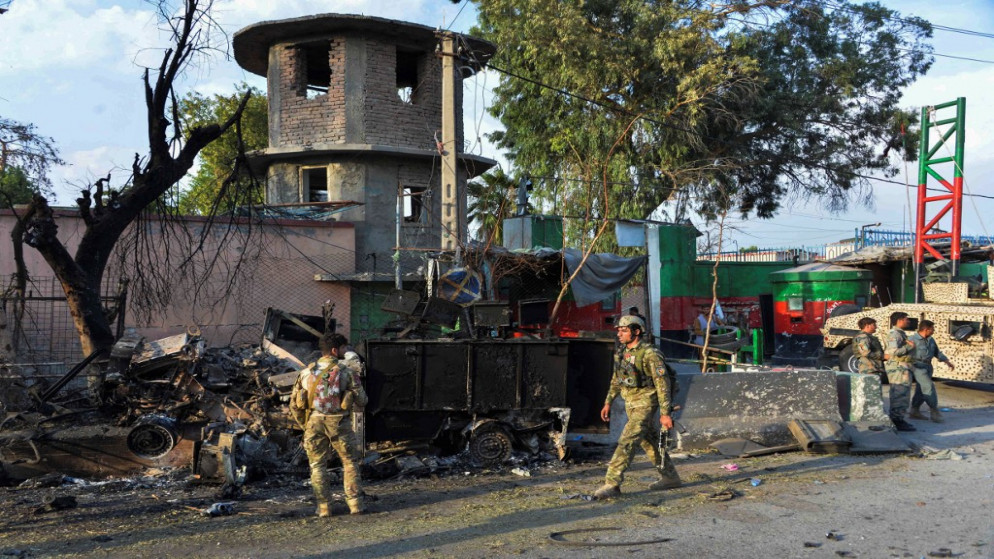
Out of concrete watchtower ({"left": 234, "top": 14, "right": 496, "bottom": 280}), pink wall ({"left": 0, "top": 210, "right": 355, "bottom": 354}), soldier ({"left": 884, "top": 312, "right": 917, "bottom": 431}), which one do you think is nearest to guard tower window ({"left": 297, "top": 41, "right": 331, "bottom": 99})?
concrete watchtower ({"left": 234, "top": 14, "right": 496, "bottom": 280})

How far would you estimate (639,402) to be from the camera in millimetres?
7156

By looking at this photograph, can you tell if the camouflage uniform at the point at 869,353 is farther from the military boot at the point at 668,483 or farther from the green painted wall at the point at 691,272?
the green painted wall at the point at 691,272

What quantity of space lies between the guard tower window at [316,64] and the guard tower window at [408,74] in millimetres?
1872

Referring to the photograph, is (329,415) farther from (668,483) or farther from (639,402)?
(668,483)

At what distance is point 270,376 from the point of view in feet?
30.6

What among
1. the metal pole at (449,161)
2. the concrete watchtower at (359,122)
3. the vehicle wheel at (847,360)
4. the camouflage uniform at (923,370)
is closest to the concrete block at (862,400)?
the camouflage uniform at (923,370)

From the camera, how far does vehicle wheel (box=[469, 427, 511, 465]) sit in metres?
8.27

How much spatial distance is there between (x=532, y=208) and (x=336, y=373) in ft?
Result: 68.9

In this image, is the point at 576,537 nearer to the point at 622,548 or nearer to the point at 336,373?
the point at 622,548

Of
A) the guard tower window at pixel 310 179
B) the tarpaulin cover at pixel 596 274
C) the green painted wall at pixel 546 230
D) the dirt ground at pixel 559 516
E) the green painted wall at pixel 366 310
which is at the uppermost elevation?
the guard tower window at pixel 310 179

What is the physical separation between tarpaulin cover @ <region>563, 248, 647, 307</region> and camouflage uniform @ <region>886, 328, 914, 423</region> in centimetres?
666

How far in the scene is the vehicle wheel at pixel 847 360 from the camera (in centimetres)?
1515

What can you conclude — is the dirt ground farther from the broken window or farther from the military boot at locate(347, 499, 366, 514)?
the broken window

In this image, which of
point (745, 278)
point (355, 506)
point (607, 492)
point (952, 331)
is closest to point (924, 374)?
point (952, 331)
